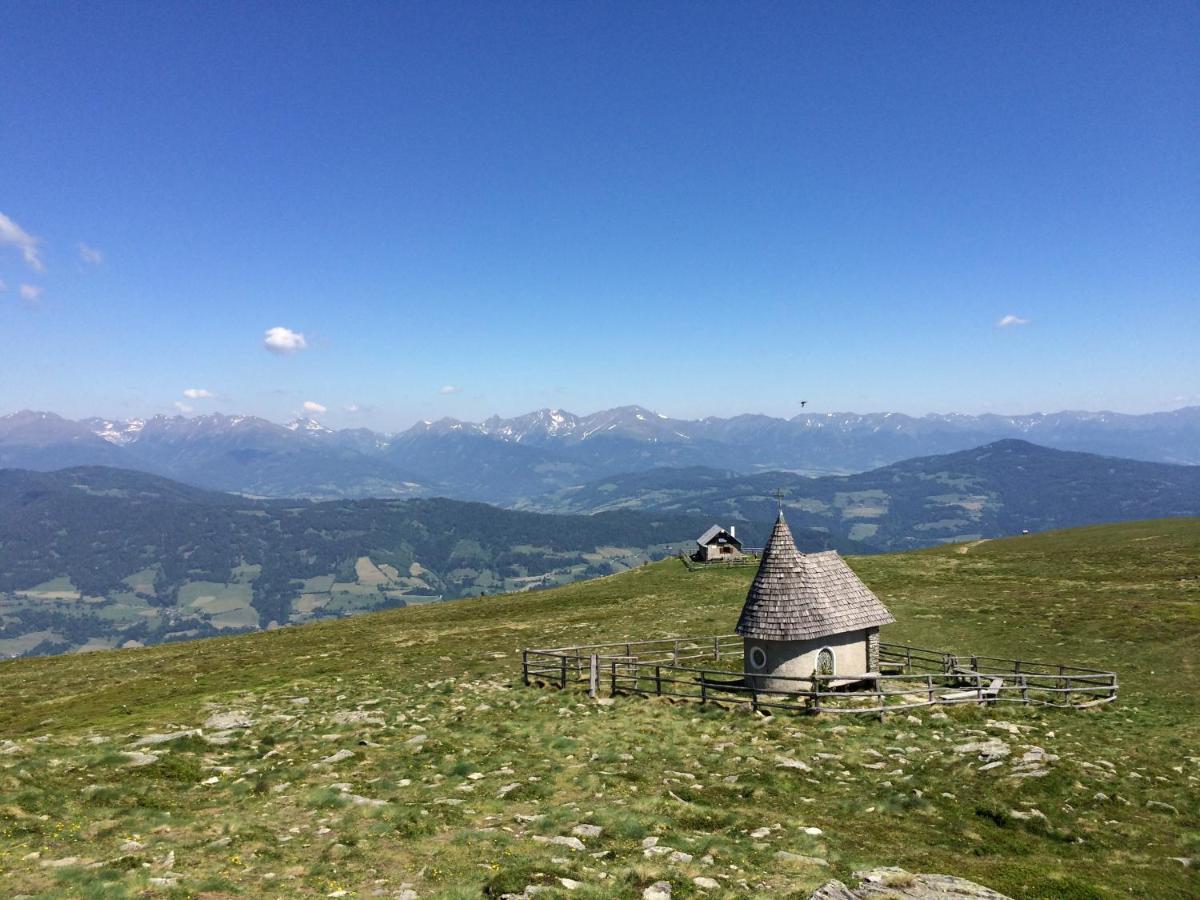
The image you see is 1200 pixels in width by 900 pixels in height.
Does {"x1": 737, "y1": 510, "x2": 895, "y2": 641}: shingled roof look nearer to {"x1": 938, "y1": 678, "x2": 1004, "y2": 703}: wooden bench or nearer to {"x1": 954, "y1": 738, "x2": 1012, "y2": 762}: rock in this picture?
{"x1": 938, "y1": 678, "x2": 1004, "y2": 703}: wooden bench

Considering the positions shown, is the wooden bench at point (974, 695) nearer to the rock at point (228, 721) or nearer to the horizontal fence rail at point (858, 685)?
the horizontal fence rail at point (858, 685)

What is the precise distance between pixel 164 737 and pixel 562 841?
55.1 feet

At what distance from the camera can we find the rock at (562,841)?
13609 mm

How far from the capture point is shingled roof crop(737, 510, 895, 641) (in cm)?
2788

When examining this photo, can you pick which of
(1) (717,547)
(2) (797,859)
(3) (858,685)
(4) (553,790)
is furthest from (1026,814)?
(1) (717,547)

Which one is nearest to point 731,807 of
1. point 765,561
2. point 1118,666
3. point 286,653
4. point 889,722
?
Result: point 889,722

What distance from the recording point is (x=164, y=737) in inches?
883

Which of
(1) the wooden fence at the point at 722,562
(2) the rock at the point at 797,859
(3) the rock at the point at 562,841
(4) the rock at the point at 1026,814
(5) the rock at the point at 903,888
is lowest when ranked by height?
(1) the wooden fence at the point at 722,562

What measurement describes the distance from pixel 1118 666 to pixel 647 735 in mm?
28307

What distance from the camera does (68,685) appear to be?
4053cm

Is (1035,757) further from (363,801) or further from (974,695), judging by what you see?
(363,801)

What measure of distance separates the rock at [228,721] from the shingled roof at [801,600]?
67.8 feet

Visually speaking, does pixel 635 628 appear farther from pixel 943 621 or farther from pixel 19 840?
pixel 19 840

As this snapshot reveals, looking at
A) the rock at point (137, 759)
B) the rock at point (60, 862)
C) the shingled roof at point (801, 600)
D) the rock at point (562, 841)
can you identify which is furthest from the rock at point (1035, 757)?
the rock at point (137, 759)
